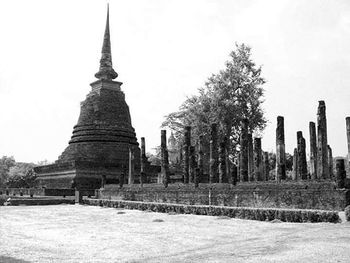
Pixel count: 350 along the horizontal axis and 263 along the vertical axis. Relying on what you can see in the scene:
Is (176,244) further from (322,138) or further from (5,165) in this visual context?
(5,165)

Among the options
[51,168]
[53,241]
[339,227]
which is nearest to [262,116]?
[51,168]

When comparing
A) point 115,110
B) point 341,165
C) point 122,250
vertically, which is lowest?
point 122,250

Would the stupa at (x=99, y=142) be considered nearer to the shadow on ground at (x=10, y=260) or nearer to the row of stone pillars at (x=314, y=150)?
the row of stone pillars at (x=314, y=150)

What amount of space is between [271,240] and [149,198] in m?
14.1

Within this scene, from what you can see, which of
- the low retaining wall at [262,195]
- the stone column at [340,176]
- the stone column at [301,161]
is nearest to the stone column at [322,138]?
the stone column at [301,161]

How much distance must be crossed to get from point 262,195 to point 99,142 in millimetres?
23728

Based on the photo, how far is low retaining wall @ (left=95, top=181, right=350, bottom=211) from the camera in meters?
12.9

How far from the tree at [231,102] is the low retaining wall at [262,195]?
1142 cm

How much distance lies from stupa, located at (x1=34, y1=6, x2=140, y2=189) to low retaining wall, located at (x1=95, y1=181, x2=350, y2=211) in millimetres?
11893

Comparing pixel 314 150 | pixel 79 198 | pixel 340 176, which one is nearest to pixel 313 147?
pixel 314 150

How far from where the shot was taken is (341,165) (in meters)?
12.8

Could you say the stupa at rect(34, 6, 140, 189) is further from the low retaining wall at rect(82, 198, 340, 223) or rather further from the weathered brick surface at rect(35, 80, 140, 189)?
the low retaining wall at rect(82, 198, 340, 223)

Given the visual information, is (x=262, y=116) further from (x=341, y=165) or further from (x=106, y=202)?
(x=341, y=165)

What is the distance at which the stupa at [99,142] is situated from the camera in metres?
33.3
